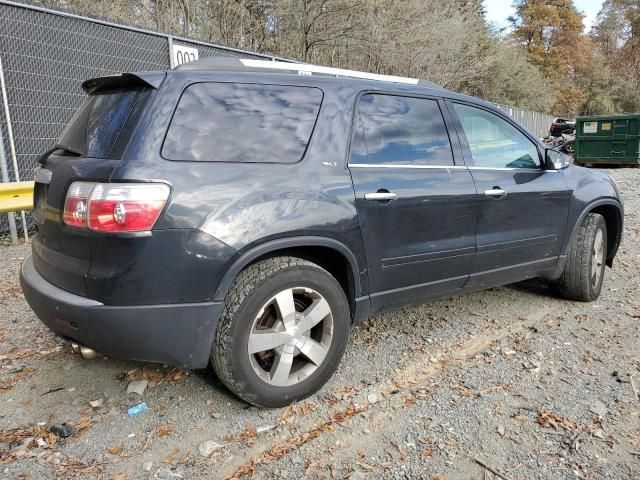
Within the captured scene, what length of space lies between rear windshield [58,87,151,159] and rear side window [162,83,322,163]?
0.21m

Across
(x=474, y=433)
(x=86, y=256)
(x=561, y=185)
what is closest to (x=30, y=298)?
(x=86, y=256)

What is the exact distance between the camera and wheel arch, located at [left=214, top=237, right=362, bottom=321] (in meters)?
2.44

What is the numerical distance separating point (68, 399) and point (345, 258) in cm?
175

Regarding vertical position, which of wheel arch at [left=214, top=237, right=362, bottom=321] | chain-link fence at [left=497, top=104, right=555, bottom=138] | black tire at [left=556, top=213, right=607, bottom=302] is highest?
chain-link fence at [left=497, top=104, right=555, bottom=138]

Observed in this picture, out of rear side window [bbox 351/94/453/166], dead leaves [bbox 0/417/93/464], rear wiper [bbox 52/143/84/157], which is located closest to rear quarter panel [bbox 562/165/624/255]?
rear side window [bbox 351/94/453/166]

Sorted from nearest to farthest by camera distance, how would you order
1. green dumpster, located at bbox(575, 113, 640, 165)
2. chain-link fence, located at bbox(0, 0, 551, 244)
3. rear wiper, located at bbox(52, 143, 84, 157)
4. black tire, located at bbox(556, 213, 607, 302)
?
rear wiper, located at bbox(52, 143, 84, 157)
black tire, located at bbox(556, 213, 607, 302)
chain-link fence, located at bbox(0, 0, 551, 244)
green dumpster, located at bbox(575, 113, 640, 165)

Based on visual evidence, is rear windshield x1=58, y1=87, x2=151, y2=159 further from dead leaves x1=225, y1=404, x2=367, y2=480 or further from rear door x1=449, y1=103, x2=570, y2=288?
rear door x1=449, y1=103, x2=570, y2=288

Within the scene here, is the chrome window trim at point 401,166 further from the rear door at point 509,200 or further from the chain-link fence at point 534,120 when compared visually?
the chain-link fence at point 534,120

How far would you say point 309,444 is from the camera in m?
2.45

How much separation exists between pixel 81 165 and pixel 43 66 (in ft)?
16.0

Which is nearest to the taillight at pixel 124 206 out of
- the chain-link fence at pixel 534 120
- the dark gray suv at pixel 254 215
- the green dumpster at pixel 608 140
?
the dark gray suv at pixel 254 215

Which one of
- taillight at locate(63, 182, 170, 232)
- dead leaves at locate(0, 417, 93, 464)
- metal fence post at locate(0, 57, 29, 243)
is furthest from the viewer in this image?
metal fence post at locate(0, 57, 29, 243)

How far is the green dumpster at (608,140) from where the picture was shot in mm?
16219

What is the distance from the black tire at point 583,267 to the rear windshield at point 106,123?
11.8 feet
